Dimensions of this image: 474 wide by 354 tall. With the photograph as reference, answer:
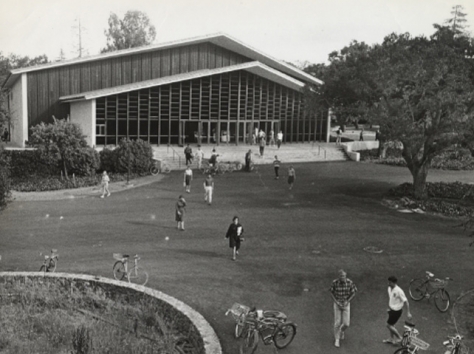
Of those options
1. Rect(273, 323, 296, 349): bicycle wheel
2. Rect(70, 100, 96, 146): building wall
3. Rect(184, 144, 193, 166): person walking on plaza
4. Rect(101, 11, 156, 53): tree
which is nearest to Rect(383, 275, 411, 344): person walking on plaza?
Rect(273, 323, 296, 349): bicycle wheel

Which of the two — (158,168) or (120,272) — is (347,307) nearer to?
(120,272)

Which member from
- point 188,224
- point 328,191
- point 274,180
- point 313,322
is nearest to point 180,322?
point 313,322

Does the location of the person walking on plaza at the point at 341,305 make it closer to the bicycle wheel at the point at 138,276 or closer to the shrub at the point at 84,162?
the bicycle wheel at the point at 138,276

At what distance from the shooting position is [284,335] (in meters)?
11.4

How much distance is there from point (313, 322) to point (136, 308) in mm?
4015

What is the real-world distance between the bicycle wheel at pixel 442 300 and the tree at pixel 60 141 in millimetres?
22281

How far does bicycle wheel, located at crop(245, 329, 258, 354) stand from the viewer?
1094 centimetres

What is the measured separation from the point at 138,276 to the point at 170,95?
29.2 meters

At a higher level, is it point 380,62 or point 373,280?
point 380,62

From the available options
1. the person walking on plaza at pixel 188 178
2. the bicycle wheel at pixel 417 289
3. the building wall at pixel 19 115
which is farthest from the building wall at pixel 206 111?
the bicycle wheel at pixel 417 289

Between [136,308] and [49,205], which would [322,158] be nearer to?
[49,205]

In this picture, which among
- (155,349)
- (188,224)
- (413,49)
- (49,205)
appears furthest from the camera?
(413,49)

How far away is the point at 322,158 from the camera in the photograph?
4141 centimetres

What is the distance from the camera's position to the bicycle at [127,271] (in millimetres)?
15047
